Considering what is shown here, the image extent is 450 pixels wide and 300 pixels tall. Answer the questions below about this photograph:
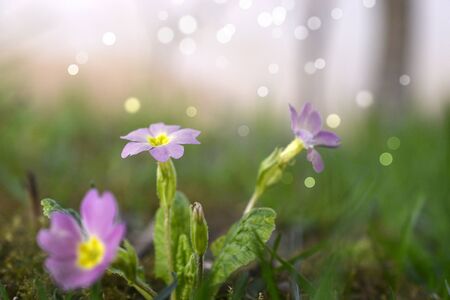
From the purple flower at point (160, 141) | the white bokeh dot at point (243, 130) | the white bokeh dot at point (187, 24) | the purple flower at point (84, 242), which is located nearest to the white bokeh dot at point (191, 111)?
the white bokeh dot at point (243, 130)

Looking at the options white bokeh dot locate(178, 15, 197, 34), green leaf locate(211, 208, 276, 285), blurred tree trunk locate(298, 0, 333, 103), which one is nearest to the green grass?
green leaf locate(211, 208, 276, 285)

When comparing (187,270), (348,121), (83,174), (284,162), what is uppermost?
(284,162)

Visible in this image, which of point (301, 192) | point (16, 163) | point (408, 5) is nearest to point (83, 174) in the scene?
point (16, 163)

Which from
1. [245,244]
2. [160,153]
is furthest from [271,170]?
[160,153]

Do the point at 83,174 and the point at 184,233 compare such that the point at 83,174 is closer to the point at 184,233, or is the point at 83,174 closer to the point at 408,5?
the point at 184,233

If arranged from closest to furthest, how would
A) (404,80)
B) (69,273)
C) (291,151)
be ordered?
(69,273), (291,151), (404,80)

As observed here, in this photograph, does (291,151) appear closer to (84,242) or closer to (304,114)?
(304,114)
